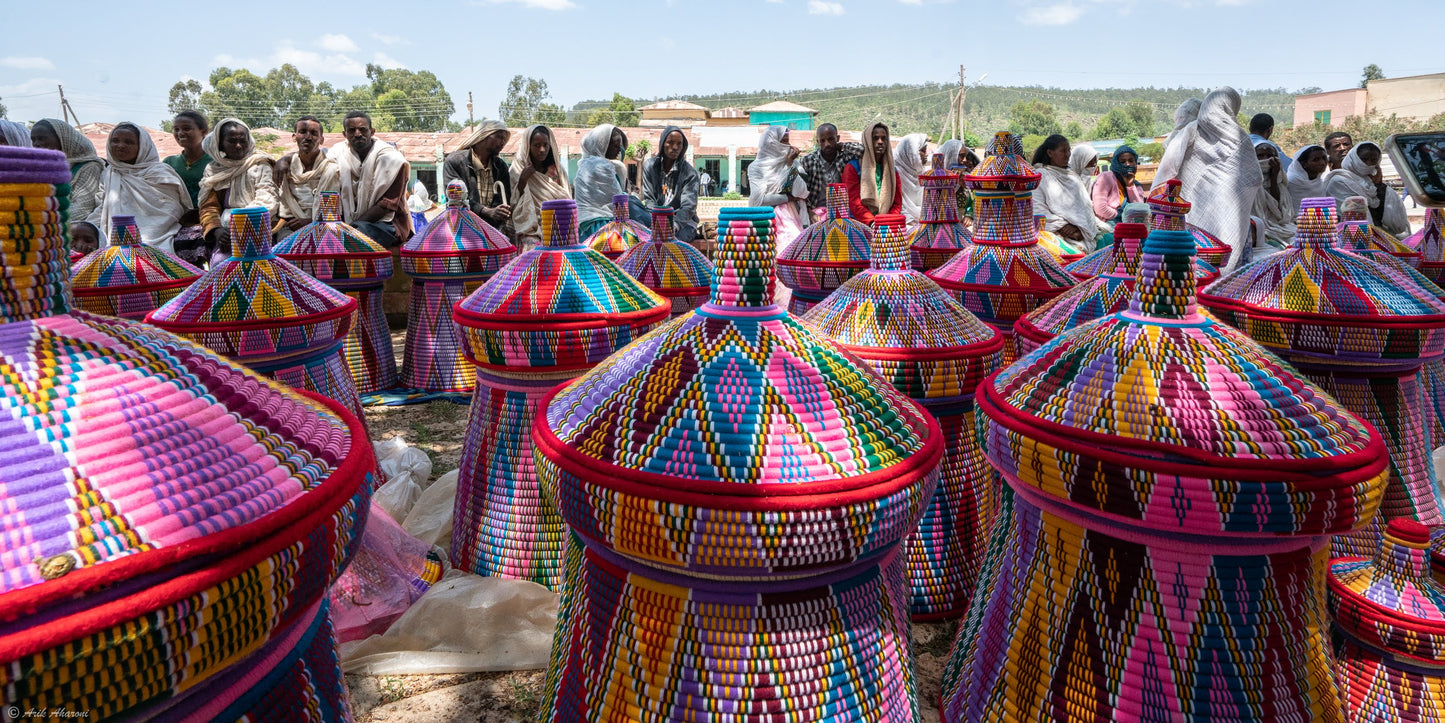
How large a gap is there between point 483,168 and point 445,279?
2.05m

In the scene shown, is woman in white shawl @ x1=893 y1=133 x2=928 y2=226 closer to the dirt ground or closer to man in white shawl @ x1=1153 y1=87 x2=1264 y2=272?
man in white shawl @ x1=1153 y1=87 x2=1264 y2=272

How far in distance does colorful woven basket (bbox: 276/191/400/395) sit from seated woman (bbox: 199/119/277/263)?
26.9 inches

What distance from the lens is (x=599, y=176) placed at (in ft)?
28.3

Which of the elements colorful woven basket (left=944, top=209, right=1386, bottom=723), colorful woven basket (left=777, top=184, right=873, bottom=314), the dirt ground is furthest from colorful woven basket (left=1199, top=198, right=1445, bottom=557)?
colorful woven basket (left=777, top=184, right=873, bottom=314)

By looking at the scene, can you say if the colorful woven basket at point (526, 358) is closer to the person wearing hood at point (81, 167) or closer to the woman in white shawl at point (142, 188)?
the woman in white shawl at point (142, 188)

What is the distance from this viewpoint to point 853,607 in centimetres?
156

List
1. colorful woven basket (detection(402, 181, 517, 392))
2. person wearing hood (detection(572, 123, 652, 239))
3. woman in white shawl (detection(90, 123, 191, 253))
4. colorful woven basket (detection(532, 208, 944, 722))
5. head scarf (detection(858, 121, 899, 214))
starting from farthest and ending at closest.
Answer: person wearing hood (detection(572, 123, 652, 239)) → head scarf (detection(858, 121, 899, 214)) → woman in white shawl (detection(90, 123, 191, 253)) → colorful woven basket (detection(402, 181, 517, 392)) → colorful woven basket (detection(532, 208, 944, 722))

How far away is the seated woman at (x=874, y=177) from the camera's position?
7.13 m

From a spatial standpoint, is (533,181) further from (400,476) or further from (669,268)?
(400,476)

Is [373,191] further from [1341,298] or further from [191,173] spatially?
[1341,298]

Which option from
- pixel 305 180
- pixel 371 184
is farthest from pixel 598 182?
pixel 305 180

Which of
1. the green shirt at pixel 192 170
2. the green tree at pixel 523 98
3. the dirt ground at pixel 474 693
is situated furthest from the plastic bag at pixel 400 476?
the green tree at pixel 523 98

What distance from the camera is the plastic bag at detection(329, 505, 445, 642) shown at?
2.76 meters

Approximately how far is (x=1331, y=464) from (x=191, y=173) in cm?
733
